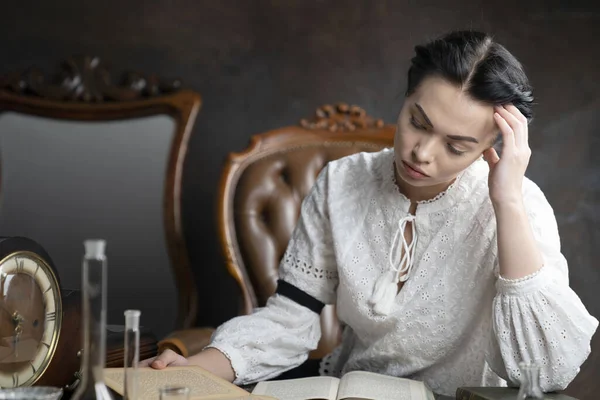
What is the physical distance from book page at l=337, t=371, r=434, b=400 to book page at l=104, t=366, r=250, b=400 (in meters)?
0.22

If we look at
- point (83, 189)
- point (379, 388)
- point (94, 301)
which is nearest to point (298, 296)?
point (379, 388)

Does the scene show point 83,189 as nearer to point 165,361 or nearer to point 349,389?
point 165,361

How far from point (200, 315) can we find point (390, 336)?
1.38 metres

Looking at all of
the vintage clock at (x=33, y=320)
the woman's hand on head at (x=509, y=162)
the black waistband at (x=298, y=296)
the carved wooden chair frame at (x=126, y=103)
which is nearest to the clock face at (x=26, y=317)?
the vintage clock at (x=33, y=320)

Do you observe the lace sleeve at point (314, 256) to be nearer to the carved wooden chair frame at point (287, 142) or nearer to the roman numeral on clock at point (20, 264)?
the carved wooden chair frame at point (287, 142)

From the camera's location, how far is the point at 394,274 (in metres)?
1.99

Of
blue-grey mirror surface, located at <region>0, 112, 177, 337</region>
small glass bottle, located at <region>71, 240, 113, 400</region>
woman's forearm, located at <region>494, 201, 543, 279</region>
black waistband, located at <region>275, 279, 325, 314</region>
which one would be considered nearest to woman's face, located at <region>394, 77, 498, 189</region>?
woman's forearm, located at <region>494, 201, 543, 279</region>

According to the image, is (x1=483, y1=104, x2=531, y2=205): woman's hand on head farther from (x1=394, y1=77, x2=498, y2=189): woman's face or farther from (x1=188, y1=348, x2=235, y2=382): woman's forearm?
(x1=188, y1=348, x2=235, y2=382): woman's forearm

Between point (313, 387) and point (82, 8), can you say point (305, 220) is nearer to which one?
point (313, 387)

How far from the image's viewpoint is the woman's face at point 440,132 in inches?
68.8

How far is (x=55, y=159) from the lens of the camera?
3.01 metres

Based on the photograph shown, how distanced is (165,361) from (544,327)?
0.80 metres

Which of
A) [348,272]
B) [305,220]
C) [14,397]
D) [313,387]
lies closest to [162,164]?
[305,220]

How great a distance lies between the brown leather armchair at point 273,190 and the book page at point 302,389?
1.04m
